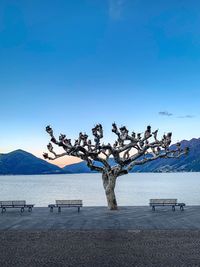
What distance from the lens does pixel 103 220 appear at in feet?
72.7

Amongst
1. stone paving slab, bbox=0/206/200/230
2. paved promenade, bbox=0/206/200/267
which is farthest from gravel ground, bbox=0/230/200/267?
stone paving slab, bbox=0/206/200/230

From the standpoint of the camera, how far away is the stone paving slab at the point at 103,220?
19.8m

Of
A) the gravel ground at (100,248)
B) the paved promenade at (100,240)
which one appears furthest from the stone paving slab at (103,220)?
the gravel ground at (100,248)

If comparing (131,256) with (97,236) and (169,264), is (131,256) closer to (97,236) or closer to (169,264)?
(169,264)

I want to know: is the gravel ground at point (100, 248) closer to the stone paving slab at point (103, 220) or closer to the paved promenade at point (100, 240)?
the paved promenade at point (100, 240)

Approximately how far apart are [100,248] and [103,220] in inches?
306

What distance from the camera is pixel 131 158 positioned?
91.1ft

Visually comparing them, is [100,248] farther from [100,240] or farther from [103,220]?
[103,220]

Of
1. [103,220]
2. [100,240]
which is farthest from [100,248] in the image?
[103,220]

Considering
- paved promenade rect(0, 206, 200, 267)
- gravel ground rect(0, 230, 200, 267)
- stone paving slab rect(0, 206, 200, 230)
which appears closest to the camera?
gravel ground rect(0, 230, 200, 267)

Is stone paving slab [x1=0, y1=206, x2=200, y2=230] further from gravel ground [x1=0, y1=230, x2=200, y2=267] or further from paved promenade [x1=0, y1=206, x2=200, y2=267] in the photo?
gravel ground [x1=0, y1=230, x2=200, y2=267]

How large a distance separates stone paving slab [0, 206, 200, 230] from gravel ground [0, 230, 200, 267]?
1.51m

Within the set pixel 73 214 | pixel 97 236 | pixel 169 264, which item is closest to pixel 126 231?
pixel 97 236

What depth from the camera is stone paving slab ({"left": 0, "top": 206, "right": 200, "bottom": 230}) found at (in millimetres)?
19800
